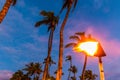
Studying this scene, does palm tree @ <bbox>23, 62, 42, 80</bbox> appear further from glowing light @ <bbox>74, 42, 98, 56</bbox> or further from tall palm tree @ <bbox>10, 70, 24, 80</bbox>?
glowing light @ <bbox>74, 42, 98, 56</bbox>

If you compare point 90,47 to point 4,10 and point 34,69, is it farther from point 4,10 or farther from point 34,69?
point 34,69

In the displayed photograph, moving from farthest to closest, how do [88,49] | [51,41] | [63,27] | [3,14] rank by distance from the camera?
[51,41] < [63,27] < [3,14] < [88,49]

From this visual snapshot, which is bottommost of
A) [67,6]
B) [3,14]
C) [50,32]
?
[3,14]

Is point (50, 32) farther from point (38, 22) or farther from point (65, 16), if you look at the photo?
point (65, 16)

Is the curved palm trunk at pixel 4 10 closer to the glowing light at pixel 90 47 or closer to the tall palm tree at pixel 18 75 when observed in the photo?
the glowing light at pixel 90 47

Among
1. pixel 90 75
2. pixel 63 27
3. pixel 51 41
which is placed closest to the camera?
pixel 63 27

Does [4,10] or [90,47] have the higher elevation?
[4,10]

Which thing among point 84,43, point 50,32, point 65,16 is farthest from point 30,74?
point 84,43

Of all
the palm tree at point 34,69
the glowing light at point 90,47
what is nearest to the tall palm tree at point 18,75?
the palm tree at point 34,69

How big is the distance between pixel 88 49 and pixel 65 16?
23.5 meters

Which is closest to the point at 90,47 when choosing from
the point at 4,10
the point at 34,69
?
the point at 4,10

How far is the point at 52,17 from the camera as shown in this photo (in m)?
46.9

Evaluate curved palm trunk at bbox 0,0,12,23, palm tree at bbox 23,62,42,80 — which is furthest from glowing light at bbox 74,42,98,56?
palm tree at bbox 23,62,42,80

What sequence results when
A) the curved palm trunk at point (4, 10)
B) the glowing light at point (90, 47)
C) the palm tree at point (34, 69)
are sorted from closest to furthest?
the glowing light at point (90, 47)
the curved palm trunk at point (4, 10)
the palm tree at point (34, 69)
